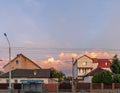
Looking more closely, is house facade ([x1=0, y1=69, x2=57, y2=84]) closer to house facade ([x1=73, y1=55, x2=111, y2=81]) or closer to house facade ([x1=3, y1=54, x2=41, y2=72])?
house facade ([x1=3, y1=54, x2=41, y2=72])

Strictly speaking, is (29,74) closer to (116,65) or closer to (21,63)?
(21,63)

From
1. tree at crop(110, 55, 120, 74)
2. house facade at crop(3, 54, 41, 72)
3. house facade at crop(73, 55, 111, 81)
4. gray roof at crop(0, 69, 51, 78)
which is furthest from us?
house facade at crop(73, 55, 111, 81)

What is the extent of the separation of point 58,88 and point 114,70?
1117 inches

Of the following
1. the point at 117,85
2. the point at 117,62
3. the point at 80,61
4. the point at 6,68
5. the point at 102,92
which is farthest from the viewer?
the point at 80,61

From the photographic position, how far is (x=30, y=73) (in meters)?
102

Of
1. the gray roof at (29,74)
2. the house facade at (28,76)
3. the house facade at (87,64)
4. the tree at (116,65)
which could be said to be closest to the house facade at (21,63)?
the gray roof at (29,74)

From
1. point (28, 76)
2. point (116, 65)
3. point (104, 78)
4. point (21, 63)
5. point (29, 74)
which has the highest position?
point (21, 63)

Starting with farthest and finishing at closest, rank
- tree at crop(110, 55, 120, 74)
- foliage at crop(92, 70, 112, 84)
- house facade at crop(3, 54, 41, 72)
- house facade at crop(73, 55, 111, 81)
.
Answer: house facade at crop(73, 55, 111, 81)
house facade at crop(3, 54, 41, 72)
tree at crop(110, 55, 120, 74)
foliage at crop(92, 70, 112, 84)

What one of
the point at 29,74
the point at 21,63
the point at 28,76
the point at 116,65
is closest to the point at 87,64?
the point at 21,63

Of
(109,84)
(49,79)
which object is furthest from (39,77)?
(109,84)

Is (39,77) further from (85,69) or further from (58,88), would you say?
(85,69)

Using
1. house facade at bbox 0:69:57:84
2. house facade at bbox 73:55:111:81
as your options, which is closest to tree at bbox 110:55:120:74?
house facade at bbox 0:69:57:84

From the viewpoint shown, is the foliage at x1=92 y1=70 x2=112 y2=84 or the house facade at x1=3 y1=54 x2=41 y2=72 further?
the house facade at x1=3 y1=54 x2=41 y2=72

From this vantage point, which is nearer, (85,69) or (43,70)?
(43,70)
